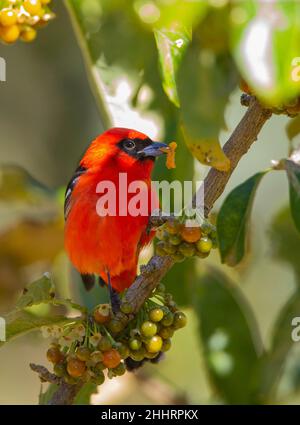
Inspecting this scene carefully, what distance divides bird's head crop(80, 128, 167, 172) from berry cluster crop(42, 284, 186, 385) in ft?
4.04

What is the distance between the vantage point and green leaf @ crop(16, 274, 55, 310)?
258cm

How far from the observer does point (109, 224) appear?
3.53 metres

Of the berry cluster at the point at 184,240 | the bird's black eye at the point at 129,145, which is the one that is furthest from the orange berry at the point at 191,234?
the bird's black eye at the point at 129,145

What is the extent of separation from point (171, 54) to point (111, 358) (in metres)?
0.95

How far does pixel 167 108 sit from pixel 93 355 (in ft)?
3.68

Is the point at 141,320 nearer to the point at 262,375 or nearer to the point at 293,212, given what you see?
the point at 293,212

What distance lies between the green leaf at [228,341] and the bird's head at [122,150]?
2.11ft

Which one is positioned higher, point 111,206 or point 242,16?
point 111,206

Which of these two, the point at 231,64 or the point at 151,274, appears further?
the point at 151,274

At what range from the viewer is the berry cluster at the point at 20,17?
249cm

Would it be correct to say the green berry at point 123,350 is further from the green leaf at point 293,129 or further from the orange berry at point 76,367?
the green leaf at point 293,129

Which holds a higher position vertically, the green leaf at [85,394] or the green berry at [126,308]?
the green berry at [126,308]
